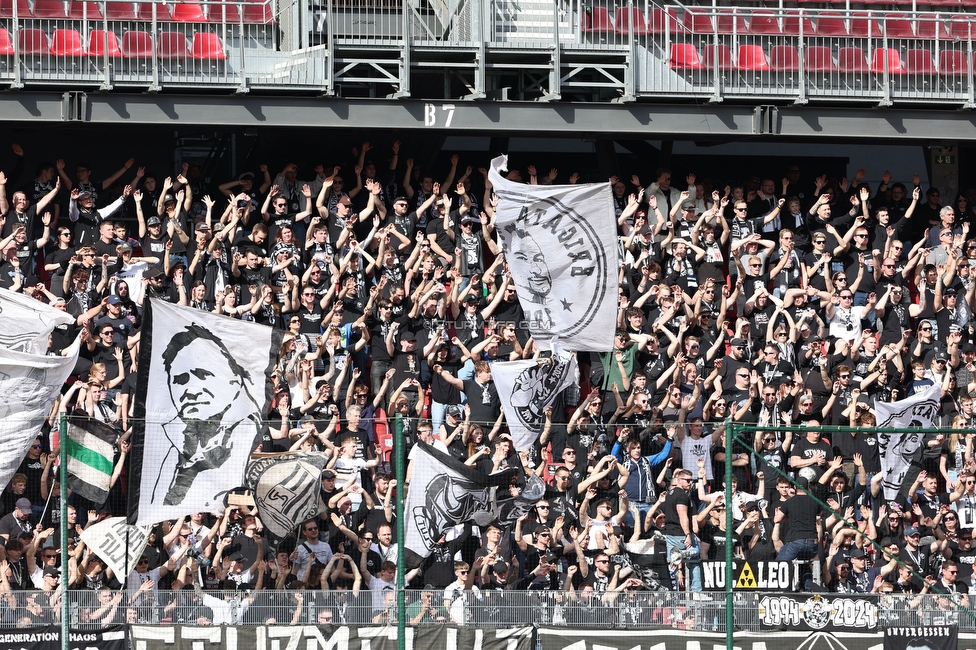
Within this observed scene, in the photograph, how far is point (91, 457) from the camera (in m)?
11.8

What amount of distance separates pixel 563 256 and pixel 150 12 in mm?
6188

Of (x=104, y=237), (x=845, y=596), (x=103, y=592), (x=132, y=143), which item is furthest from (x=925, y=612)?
(x=132, y=143)

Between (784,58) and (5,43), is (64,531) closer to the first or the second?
(5,43)

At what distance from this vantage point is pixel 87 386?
50.7ft

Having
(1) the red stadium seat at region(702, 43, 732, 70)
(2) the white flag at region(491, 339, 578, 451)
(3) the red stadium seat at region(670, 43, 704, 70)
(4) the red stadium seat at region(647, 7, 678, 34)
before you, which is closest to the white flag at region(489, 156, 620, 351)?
(2) the white flag at region(491, 339, 578, 451)

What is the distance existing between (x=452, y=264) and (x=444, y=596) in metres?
6.95

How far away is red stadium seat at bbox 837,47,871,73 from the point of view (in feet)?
64.5

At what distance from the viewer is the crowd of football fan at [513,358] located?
11.9 metres

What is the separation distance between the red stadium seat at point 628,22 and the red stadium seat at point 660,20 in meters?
0.09

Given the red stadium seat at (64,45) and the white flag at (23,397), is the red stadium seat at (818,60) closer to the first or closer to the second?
the red stadium seat at (64,45)

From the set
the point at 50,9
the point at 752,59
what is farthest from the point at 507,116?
the point at 50,9

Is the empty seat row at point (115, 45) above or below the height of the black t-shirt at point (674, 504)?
above

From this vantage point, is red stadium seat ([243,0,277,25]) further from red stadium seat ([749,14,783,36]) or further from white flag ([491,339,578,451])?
red stadium seat ([749,14,783,36])

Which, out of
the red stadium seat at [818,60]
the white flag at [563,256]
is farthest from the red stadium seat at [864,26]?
the white flag at [563,256]
